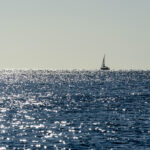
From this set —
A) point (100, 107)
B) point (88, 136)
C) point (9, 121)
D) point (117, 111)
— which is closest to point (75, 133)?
point (88, 136)

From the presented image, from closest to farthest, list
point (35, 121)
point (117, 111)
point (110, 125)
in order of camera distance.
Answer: point (110, 125)
point (35, 121)
point (117, 111)

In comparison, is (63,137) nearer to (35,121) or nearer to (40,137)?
(40,137)

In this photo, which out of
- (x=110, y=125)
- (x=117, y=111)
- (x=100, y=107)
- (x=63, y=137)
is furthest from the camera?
(x=100, y=107)

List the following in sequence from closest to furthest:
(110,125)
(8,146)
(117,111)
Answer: (8,146), (110,125), (117,111)

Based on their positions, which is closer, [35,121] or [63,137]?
[63,137]

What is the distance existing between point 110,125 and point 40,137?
49.4ft

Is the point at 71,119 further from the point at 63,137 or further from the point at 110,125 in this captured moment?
the point at 63,137

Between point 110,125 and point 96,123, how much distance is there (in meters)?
3.24

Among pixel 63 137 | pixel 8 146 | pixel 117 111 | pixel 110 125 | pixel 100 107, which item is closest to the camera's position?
pixel 8 146

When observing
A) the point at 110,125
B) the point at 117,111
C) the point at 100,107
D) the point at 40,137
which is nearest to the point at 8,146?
the point at 40,137

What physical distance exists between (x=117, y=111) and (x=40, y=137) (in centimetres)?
3503

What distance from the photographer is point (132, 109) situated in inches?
3846

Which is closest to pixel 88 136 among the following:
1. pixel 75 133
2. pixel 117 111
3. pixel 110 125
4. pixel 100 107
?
pixel 75 133

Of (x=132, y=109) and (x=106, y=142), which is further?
(x=132, y=109)
